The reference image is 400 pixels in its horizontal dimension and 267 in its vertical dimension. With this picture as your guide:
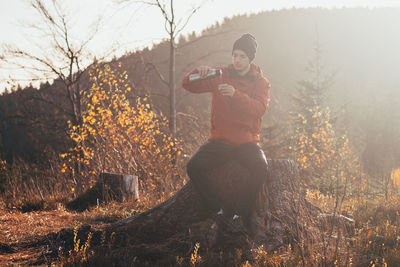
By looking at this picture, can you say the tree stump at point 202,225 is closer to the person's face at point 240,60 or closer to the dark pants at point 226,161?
the dark pants at point 226,161

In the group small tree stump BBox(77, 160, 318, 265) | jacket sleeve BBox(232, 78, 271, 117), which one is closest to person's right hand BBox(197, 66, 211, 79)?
jacket sleeve BBox(232, 78, 271, 117)

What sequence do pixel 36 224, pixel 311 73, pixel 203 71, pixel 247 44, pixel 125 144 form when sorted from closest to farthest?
1. pixel 203 71
2. pixel 247 44
3. pixel 36 224
4. pixel 125 144
5. pixel 311 73

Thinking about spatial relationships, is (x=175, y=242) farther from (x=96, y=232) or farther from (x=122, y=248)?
(x=96, y=232)

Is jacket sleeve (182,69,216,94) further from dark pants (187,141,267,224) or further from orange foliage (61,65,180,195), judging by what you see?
orange foliage (61,65,180,195)

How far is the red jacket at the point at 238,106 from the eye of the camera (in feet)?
11.0

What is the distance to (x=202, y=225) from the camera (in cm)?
338

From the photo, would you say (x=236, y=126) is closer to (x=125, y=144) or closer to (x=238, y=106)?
(x=238, y=106)

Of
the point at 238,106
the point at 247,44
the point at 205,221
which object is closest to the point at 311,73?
the point at 247,44

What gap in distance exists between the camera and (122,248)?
9.96 ft

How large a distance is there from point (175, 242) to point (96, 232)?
82 cm

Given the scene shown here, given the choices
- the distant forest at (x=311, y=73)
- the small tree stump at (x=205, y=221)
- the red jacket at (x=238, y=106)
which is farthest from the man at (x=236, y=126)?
the distant forest at (x=311, y=73)

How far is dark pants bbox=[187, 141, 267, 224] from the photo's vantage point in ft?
10.6

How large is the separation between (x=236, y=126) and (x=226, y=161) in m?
0.39

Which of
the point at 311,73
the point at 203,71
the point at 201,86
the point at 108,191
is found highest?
the point at 311,73
